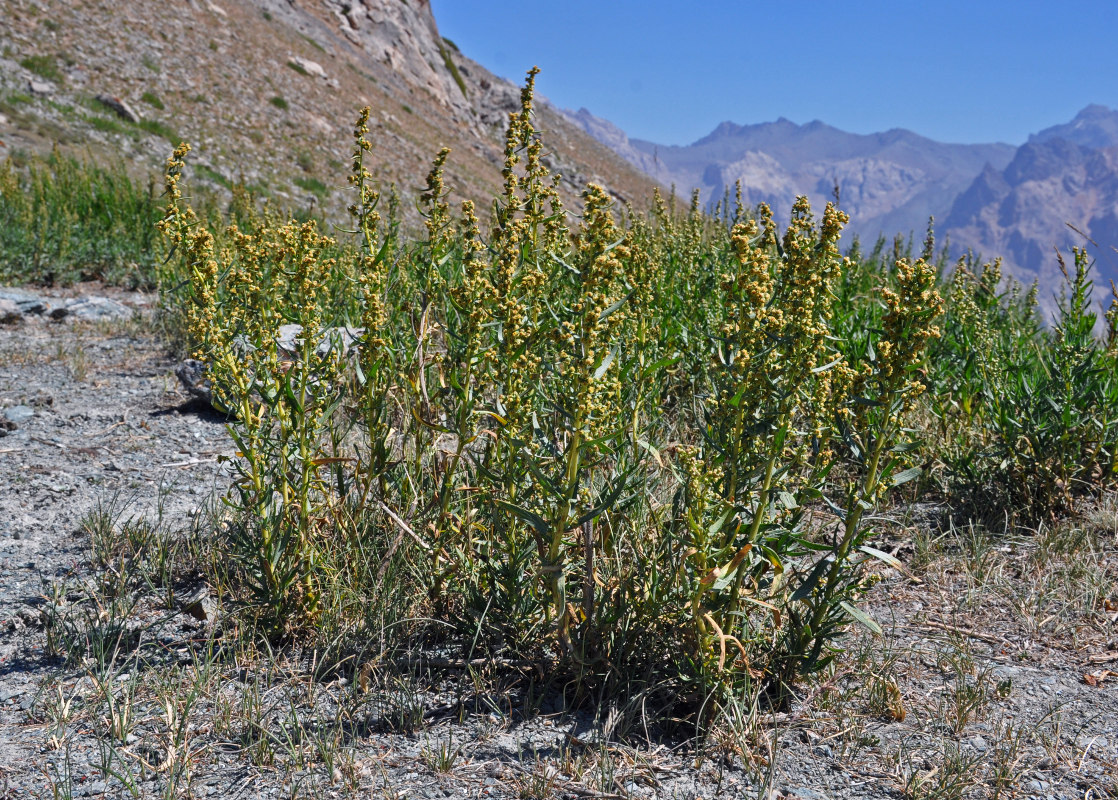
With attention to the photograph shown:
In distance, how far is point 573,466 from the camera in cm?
194

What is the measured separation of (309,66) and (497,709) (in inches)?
1155

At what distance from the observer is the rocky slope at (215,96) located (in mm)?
15977

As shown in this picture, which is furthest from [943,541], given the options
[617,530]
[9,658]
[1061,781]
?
[9,658]

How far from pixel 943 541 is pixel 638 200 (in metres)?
39.9

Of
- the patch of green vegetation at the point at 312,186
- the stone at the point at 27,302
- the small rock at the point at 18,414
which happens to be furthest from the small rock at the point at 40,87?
the small rock at the point at 18,414

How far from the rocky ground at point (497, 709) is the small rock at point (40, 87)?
56.6ft

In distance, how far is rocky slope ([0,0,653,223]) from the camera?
15977 millimetres

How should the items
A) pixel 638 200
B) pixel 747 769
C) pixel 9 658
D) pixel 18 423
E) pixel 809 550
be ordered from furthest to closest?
pixel 638 200, pixel 18 423, pixel 9 658, pixel 809 550, pixel 747 769

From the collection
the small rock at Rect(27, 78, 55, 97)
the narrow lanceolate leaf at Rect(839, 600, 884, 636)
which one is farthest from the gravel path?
the small rock at Rect(27, 78, 55, 97)

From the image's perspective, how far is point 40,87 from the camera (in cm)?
1628

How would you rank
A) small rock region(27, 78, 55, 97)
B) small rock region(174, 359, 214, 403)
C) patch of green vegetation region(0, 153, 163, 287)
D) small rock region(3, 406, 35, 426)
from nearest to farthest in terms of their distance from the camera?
small rock region(3, 406, 35, 426)
small rock region(174, 359, 214, 403)
patch of green vegetation region(0, 153, 163, 287)
small rock region(27, 78, 55, 97)

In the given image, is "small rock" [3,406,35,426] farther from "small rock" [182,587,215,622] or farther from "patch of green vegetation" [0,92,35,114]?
"patch of green vegetation" [0,92,35,114]

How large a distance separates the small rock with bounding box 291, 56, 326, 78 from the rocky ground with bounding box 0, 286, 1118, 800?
2713 cm

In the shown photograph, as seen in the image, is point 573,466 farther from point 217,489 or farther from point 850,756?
point 217,489
